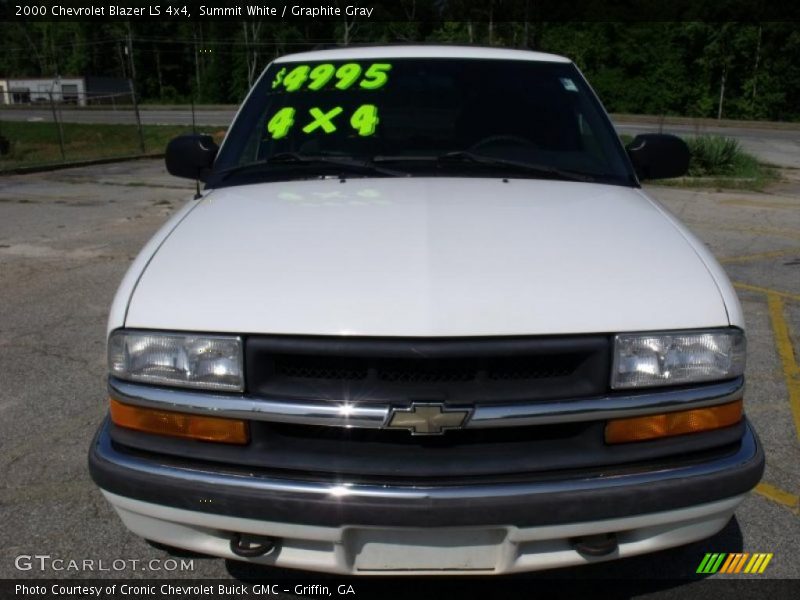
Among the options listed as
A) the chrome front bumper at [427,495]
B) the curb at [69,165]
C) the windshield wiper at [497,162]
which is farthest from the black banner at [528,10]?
the chrome front bumper at [427,495]

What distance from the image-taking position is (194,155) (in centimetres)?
350

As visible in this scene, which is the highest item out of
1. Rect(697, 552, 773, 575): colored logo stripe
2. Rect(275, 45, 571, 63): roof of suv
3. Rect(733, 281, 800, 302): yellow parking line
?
Rect(275, 45, 571, 63): roof of suv

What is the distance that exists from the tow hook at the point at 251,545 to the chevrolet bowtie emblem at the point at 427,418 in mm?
474

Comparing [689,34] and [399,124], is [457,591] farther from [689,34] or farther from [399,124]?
[689,34]

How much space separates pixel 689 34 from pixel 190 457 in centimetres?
4585

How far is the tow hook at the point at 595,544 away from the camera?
6.54 ft

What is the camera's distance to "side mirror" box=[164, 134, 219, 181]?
3482mm

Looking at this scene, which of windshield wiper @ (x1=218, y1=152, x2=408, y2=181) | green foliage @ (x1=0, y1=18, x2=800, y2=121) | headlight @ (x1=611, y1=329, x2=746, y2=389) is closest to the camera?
headlight @ (x1=611, y1=329, x2=746, y2=389)

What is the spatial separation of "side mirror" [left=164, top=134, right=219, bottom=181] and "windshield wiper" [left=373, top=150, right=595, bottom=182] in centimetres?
91

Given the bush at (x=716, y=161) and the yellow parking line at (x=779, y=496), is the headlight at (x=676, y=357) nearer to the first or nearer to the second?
the yellow parking line at (x=779, y=496)

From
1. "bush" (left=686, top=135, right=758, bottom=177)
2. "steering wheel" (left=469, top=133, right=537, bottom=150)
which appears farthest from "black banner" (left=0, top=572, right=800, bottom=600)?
"bush" (left=686, top=135, right=758, bottom=177)

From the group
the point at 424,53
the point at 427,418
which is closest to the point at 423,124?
the point at 424,53

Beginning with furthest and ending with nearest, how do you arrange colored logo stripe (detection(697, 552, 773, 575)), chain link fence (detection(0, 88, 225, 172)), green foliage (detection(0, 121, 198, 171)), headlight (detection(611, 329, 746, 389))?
green foliage (detection(0, 121, 198, 171)), chain link fence (detection(0, 88, 225, 172)), colored logo stripe (detection(697, 552, 773, 575)), headlight (detection(611, 329, 746, 389))

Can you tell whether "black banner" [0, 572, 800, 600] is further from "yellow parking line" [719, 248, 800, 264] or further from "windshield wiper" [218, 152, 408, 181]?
"yellow parking line" [719, 248, 800, 264]
